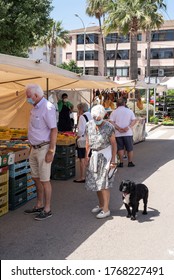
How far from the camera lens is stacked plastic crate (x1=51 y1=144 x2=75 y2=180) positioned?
27.7 feet

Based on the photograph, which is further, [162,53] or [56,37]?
[162,53]

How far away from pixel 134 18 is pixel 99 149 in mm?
22735

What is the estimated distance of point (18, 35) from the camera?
17.4m

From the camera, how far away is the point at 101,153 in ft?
19.1

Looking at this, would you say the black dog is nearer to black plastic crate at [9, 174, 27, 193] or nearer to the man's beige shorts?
the man's beige shorts

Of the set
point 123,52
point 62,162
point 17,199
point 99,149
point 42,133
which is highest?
point 123,52

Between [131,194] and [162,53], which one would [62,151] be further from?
[162,53]

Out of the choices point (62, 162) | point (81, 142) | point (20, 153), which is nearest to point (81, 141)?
point (81, 142)

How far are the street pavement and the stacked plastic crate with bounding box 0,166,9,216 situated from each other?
119 mm

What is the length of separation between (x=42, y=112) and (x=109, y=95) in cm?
1002

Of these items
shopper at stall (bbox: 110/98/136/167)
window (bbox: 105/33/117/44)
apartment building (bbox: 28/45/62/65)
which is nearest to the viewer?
shopper at stall (bbox: 110/98/136/167)

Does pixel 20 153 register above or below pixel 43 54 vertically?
below

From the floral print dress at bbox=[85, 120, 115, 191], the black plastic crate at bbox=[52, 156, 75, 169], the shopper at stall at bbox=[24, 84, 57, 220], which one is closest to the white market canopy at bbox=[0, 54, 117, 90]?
the shopper at stall at bbox=[24, 84, 57, 220]

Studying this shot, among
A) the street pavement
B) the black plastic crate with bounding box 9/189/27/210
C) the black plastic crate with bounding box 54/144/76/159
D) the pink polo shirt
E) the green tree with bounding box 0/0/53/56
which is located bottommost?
the street pavement
